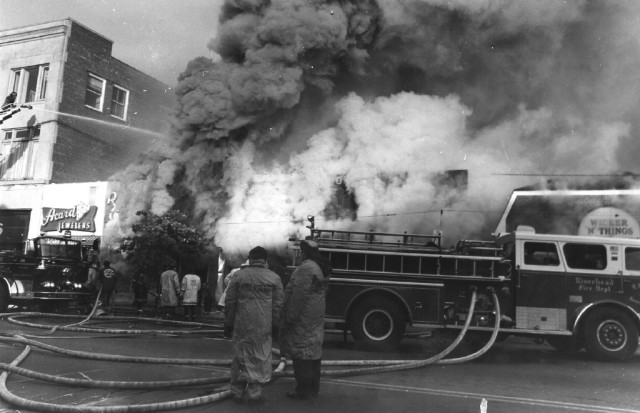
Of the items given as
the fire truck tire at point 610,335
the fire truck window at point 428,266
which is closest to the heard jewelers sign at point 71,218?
the fire truck window at point 428,266

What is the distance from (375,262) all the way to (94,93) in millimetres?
19844

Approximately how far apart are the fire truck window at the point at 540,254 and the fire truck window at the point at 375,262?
2.62m

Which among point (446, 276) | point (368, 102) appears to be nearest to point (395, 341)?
point (446, 276)

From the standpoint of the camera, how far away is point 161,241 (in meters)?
15.5

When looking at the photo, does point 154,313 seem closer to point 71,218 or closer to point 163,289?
point 163,289

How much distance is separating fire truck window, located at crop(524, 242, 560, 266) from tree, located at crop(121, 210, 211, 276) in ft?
34.3

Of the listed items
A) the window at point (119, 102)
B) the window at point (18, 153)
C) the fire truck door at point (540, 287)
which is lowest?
the fire truck door at point (540, 287)

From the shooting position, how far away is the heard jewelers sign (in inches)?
837

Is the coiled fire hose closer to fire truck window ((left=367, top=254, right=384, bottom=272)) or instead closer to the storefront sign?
fire truck window ((left=367, top=254, right=384, bottom=272))

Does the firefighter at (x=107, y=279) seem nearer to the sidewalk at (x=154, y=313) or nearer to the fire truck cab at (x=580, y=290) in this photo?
the sidewalk at (x=154, y=313)

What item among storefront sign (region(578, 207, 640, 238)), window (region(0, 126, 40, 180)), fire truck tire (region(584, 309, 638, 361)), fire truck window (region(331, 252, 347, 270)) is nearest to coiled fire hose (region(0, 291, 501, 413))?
fire truck tire (region(584, 309, 638, 361))

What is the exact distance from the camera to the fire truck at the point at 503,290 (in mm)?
8773

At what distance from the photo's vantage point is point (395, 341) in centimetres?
887

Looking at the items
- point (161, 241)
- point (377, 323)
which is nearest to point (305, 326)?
point (377, 323)
